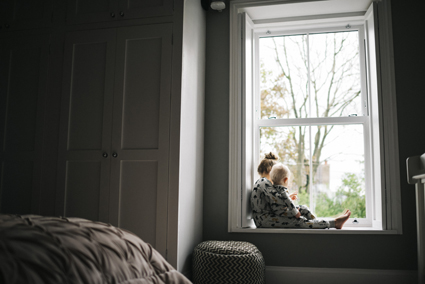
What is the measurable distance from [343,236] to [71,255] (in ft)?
7.12

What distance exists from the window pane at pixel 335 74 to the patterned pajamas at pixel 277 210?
801 mm

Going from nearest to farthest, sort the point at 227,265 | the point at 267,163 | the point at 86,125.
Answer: the point at 227,265, the point at 86,125, the point at 267,163

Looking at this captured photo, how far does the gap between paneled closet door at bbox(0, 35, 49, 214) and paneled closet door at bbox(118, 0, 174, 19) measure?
646mm

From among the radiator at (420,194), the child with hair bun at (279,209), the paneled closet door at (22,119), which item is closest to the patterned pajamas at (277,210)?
the child with hair bun at (279,209)

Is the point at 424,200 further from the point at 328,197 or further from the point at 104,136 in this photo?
the point at 104,136

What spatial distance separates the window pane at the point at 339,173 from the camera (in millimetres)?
2715

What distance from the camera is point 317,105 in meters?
2.86

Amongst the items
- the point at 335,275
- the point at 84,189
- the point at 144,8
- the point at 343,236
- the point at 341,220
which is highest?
the point at 144,8

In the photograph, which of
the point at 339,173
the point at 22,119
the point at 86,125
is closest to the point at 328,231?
the point at 339,173

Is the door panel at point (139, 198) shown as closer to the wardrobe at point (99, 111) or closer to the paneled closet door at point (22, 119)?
the wardrobe at point (99, 111)

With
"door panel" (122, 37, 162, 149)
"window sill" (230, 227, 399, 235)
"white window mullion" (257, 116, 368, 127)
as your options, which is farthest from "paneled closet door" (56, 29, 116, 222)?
"white window mullion" (257, 116, 368, 127)

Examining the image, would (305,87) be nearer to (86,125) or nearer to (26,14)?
(86,125)

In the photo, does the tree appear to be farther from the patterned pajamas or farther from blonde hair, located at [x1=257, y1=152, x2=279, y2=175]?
the patterned pajamas

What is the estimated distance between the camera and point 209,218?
265 cm
